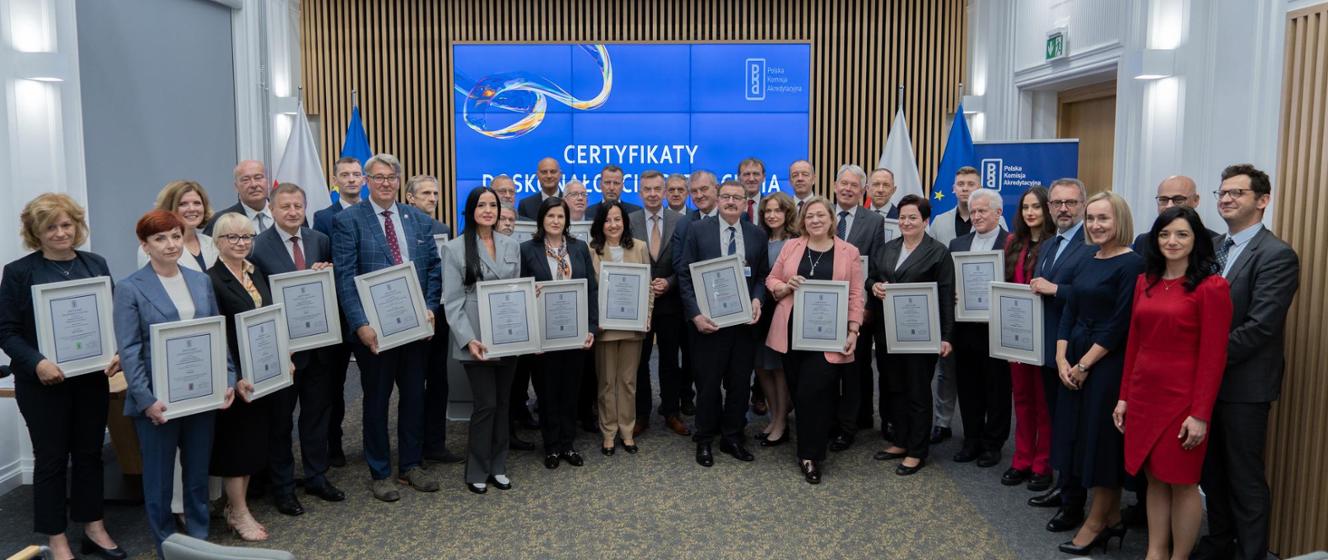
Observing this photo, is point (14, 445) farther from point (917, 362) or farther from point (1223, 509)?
point (1223, 509)

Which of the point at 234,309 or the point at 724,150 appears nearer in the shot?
the point at 234,309

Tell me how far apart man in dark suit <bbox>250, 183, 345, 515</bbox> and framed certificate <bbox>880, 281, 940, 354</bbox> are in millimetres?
2798

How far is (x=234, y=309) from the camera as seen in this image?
378 cm

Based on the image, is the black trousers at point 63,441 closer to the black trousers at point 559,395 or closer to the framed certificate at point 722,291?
the black trousers at point 559,395

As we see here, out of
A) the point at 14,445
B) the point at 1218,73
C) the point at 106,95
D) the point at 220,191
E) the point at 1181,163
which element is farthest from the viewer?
the point at 220,191

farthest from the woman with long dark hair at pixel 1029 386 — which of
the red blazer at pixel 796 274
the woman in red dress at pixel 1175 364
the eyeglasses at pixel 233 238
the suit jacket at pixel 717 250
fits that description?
the eyeglasses at pixel 233 238

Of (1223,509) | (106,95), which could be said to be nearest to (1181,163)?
(1223,509)

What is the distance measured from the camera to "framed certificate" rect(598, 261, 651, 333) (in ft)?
16.1

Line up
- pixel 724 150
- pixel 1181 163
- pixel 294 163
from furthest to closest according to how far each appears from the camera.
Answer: pixel 724 150, pixel 294 163, pixel 1181 163

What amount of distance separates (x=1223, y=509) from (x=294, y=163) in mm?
7085

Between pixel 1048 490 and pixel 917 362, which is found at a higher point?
pixel 917 362

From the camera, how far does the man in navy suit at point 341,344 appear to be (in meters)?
4.52

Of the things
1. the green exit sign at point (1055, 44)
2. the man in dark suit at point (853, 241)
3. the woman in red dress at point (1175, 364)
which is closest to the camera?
the woman in red dress at point (1175, 364)

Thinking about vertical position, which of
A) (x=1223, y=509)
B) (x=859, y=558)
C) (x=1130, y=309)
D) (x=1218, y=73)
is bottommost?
(x=859, y=558)
